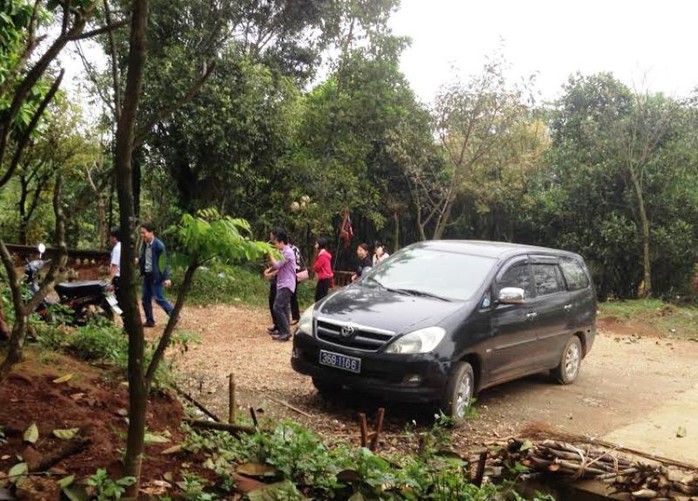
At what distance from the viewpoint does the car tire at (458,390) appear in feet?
18.9

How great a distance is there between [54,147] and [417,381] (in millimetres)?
14293

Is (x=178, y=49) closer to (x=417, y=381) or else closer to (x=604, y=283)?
(x=417, y=381)

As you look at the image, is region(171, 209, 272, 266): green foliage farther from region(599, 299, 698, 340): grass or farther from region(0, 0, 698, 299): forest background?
region(599, 299, 698, 340): grass

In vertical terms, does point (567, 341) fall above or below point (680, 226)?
below

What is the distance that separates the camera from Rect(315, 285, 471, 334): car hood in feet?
19.1

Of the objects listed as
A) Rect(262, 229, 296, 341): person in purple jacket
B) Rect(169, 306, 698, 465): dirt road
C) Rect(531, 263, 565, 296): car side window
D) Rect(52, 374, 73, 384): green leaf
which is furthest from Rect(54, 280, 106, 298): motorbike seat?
Rect(531, 263, 565, 296): car side window

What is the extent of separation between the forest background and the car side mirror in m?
9.05

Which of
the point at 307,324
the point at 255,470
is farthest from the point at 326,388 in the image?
the point at 255,470

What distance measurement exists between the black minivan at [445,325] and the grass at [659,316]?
7.12 m

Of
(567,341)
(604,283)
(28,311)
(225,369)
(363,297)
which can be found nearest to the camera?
(28,311)

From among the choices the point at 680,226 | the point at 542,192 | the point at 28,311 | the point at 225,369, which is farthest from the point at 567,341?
the point at 542,192

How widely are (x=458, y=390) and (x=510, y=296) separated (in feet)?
3.90

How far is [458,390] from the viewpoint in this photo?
19.4ft

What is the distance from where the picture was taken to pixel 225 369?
7.59 m
